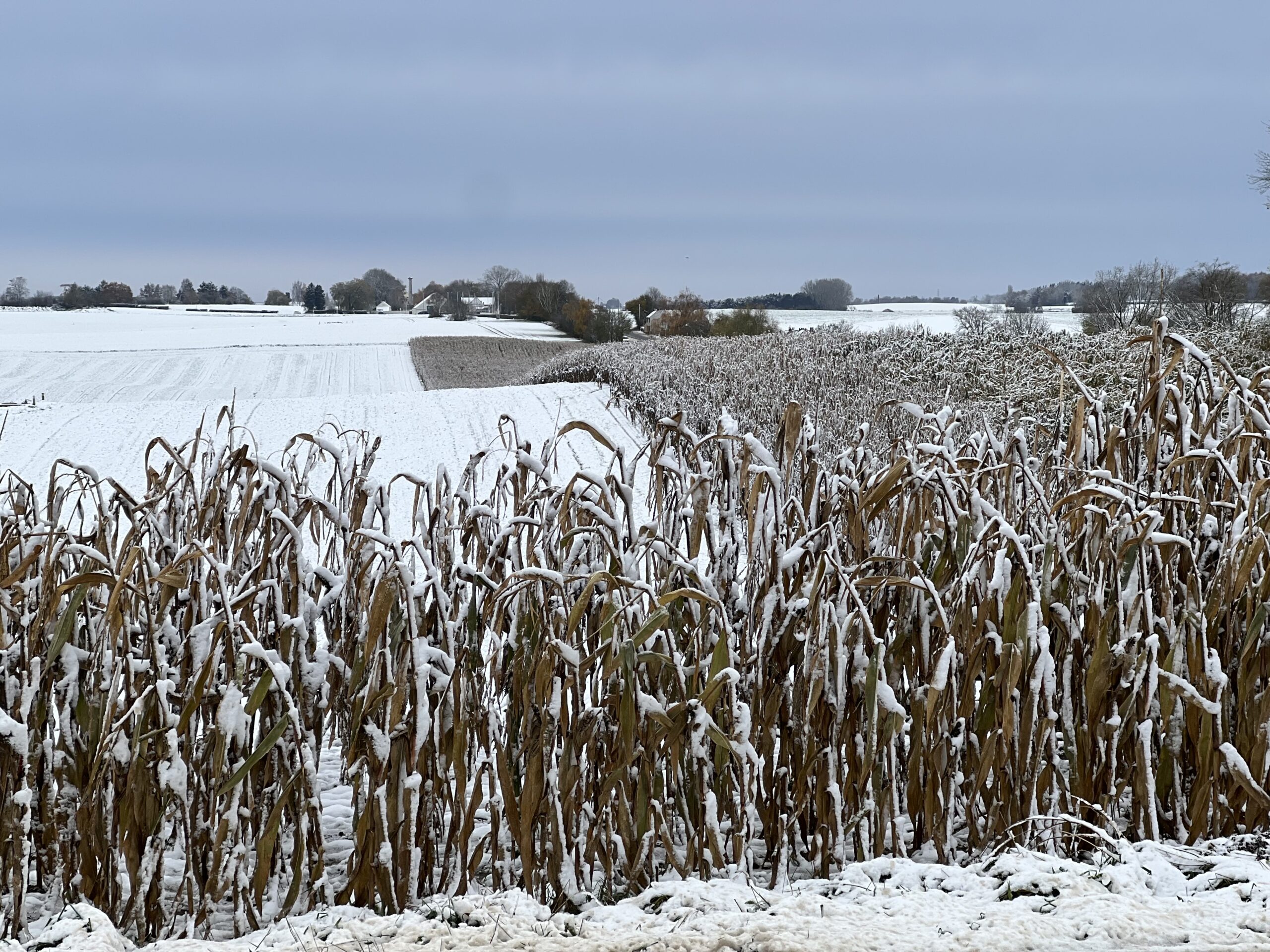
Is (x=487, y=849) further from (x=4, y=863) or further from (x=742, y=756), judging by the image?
(x=4, y=863)

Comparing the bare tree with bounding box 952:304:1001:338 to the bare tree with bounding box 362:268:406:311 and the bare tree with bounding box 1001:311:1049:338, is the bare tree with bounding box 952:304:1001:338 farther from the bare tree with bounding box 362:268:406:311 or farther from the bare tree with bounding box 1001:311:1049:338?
the bare tree with bounding box 362:268:406:311

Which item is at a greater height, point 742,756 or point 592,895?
point 742,756

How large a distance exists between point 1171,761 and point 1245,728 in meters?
0.20

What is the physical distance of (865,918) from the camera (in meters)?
1.62

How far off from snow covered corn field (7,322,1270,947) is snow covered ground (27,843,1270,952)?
0.02 m

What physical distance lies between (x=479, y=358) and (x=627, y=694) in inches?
1449

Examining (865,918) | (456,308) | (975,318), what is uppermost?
(456,308)

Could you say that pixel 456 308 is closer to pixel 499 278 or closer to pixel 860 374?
pixel 499 278

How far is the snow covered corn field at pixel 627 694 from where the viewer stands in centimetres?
176

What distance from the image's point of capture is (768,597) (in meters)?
1.92

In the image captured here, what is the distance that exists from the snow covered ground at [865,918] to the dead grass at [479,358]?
27.3 metres

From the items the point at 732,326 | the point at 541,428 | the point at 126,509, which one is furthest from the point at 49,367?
the point at 126,509

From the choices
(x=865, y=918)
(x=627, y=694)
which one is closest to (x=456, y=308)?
(x=627, y=694)

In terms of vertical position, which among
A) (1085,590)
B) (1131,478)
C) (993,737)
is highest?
(1131,478)
